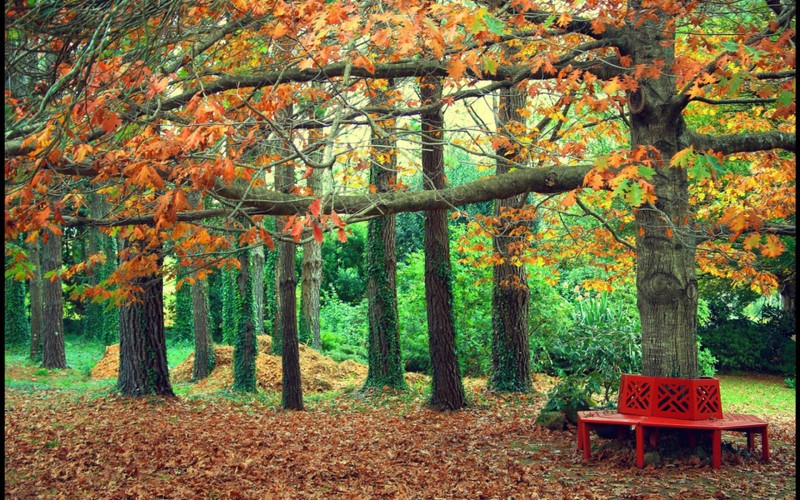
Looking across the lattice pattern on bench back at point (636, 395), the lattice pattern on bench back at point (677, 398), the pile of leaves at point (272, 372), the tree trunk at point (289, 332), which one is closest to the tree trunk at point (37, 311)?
the pile of leaves at point (272, 372)

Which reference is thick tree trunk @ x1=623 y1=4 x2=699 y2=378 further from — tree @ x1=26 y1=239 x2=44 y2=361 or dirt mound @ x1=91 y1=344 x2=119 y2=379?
tree @ x1=26 y1=239 x2=44 y2=361

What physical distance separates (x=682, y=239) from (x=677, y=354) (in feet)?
4.29

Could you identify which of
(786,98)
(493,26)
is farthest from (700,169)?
(493,26)

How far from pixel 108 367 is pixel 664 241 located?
52.0 ft

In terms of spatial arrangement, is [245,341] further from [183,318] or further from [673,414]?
[183,318]

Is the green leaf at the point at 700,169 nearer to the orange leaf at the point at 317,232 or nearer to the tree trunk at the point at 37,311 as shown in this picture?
the orange leaf at the point at 317,232

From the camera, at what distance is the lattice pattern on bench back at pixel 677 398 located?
7559 mm

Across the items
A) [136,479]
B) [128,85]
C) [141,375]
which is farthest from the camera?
[141,375]

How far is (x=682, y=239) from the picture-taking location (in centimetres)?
747

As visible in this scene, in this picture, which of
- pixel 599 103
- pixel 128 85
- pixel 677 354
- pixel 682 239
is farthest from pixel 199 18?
pixel 677 354

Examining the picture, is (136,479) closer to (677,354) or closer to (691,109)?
(677,354)

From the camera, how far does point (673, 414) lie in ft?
25.0

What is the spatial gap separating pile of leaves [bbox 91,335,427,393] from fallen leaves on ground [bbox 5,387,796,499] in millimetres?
4644

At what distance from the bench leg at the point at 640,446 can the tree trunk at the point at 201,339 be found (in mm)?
11761
